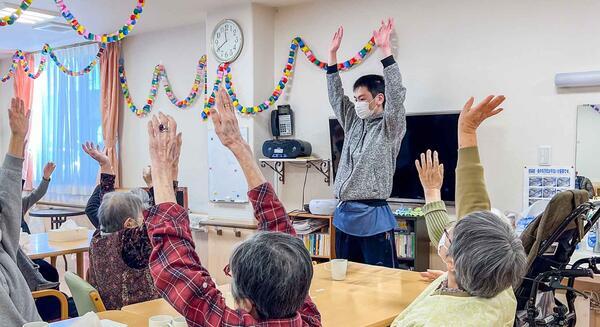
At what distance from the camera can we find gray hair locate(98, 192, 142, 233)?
2.29 meters

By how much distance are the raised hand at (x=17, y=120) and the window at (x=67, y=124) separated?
4312 millimetres

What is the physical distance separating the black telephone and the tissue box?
6.07 ft

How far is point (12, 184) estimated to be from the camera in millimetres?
2033

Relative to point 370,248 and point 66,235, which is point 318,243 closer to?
point 370,248

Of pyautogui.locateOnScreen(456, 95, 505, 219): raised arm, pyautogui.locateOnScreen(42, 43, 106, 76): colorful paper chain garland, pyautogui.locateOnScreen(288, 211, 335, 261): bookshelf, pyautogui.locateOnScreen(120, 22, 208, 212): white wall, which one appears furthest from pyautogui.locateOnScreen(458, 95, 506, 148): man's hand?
pyautogui.locateOnScreen(42, 43, 106, 76): colorful paper chain garland

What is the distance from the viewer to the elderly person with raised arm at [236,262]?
1.11 meters

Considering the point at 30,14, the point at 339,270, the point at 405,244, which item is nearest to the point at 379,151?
the point at 339,270

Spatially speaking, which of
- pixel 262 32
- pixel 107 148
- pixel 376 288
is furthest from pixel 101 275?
pixel 107 148

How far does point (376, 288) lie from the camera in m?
2.09

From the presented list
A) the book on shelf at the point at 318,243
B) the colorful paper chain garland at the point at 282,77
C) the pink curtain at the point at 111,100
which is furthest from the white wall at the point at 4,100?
the book on shelf at the point at 318,243

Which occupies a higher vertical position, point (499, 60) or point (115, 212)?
point (499, 60)

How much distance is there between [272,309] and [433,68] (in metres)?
3.22

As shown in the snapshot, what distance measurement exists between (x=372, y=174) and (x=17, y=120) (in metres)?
1.75

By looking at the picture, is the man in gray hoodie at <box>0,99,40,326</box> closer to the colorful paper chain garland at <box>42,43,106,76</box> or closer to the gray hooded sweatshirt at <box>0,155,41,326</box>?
the gray hooded sweatshirt at <box>0,155,41,326</box>
